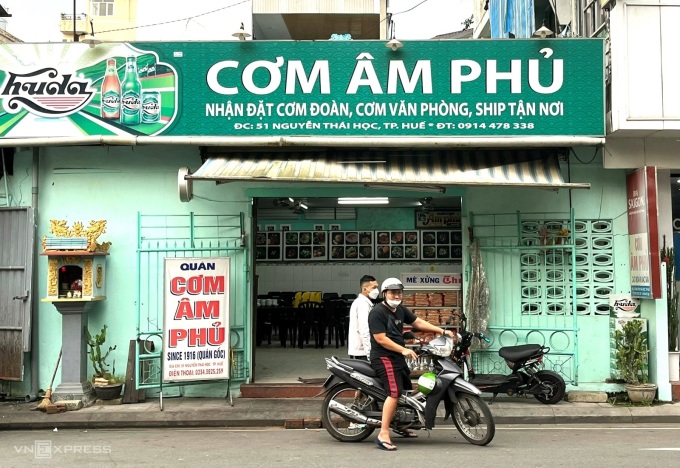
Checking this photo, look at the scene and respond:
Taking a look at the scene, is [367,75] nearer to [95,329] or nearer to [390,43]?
[390,43]

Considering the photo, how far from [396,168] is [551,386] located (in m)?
3.54

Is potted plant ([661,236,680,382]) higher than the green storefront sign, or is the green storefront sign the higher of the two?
the green storefront sign

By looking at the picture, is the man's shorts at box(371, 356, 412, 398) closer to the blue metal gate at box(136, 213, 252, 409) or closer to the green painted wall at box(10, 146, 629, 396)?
the blue metal gate at box(136, 213, 252, 409)

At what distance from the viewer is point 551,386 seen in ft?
32.2

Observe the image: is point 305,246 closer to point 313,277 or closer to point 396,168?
point 313,277

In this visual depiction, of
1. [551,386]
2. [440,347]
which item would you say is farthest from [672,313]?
[440,347]

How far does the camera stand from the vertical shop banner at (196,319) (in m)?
9.92

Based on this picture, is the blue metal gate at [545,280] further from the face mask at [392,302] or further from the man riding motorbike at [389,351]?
the face mask at [392,302]

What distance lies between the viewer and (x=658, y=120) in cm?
967

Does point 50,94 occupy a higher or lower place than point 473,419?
higher

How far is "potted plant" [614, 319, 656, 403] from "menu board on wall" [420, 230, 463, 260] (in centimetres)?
756

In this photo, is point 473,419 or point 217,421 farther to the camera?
point 217,421

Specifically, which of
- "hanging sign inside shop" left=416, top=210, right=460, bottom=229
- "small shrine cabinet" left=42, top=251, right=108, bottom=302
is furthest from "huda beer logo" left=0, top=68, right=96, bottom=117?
"hanging sign inside shop" left=416, top=210, right=460, bottom=229

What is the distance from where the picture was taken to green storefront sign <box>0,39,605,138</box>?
10.1 metres
